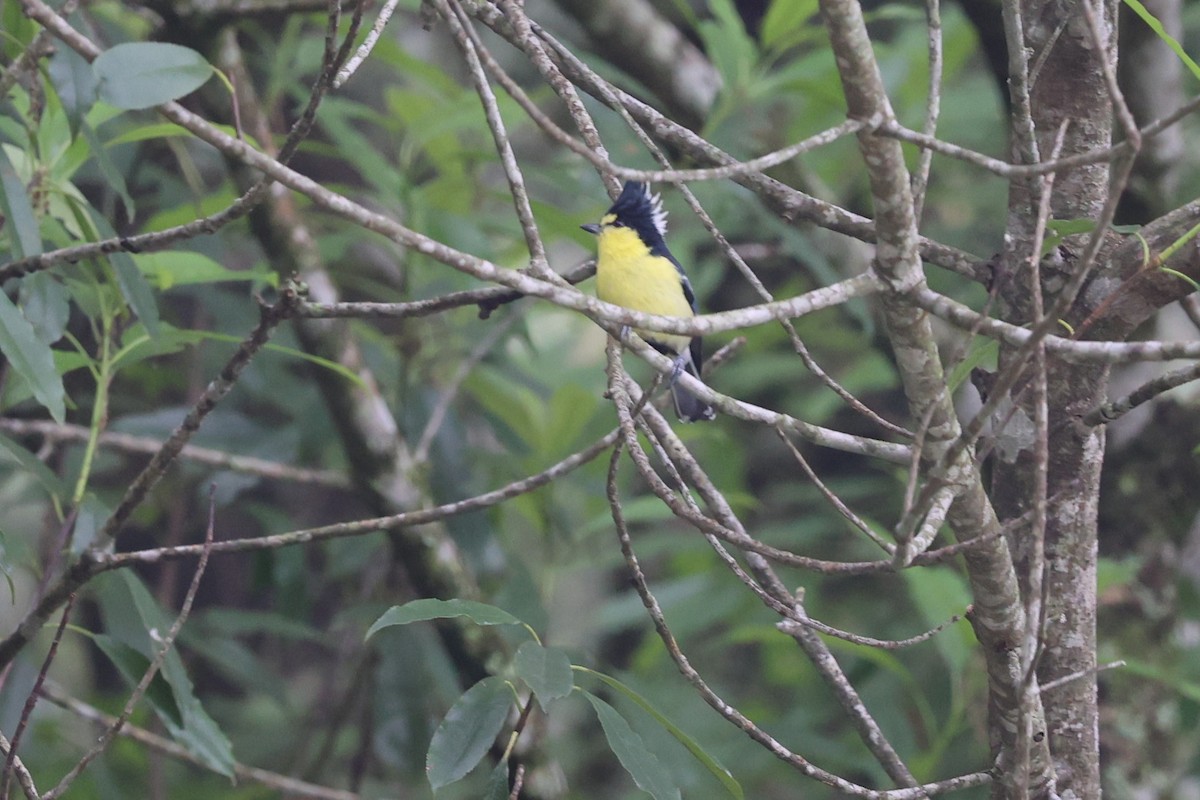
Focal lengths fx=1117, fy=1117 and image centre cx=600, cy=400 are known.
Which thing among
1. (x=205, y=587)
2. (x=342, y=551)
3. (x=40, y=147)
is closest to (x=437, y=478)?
(x=342, y=551)

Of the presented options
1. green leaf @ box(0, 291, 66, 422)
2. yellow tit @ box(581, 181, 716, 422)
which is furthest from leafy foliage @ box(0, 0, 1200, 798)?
yellow tit @ box(581, 181, 716, 422)

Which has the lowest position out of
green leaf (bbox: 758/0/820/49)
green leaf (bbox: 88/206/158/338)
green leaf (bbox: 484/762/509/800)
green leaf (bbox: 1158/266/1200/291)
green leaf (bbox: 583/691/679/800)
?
green leaf (bbox: 484/762/509/800)

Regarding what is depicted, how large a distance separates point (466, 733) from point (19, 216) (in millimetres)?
828

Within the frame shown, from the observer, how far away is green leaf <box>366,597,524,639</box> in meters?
1.24

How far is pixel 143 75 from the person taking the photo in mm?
1189

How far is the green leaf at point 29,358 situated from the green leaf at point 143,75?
12.2 inches

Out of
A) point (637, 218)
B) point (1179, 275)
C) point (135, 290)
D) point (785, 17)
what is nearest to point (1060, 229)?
point (1179, 275)

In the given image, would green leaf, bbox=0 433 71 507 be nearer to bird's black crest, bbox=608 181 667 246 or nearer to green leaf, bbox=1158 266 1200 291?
bird's black crest, bbox=608 181 667 246

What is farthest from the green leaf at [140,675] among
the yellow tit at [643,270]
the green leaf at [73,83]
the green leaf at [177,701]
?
the yellow tit at [643,270]

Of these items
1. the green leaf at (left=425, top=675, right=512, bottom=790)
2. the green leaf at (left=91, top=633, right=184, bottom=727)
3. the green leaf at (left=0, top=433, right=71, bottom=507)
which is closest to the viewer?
the green leaf at (left=425, top=675, right=512, bottom=790)

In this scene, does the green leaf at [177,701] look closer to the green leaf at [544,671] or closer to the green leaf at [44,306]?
the green leaf at [44,306]

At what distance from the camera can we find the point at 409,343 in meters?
2.74

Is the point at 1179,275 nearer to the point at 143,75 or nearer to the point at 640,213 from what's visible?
the point at 143,75

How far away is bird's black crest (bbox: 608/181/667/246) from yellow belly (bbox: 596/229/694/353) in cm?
3
